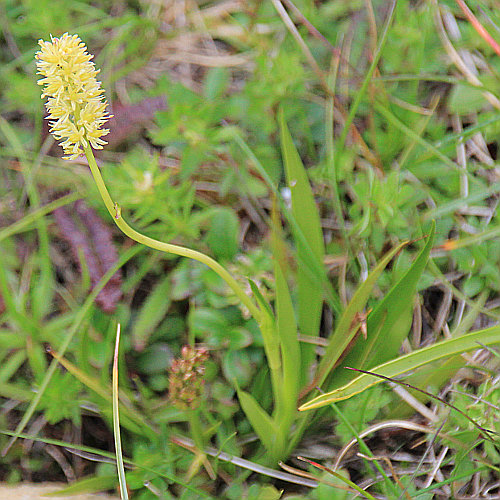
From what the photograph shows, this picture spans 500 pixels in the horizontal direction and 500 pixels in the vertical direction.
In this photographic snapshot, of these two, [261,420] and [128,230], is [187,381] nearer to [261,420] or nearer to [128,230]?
[261,420]

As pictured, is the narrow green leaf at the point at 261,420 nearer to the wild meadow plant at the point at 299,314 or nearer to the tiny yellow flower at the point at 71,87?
the wild meadow plant at the point at 299,314

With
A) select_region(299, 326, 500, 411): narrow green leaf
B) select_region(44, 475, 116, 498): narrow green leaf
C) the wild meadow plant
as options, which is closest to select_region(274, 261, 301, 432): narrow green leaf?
the wild meadow plant

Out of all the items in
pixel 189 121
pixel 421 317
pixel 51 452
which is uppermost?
pixel 189 121

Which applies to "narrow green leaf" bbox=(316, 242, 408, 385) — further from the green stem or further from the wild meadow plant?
the green stem

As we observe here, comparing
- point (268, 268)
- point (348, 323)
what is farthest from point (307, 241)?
point (348, 323)

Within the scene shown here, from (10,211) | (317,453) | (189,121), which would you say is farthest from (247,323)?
(10,211)

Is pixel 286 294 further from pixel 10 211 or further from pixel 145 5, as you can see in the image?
pixel 145 5
